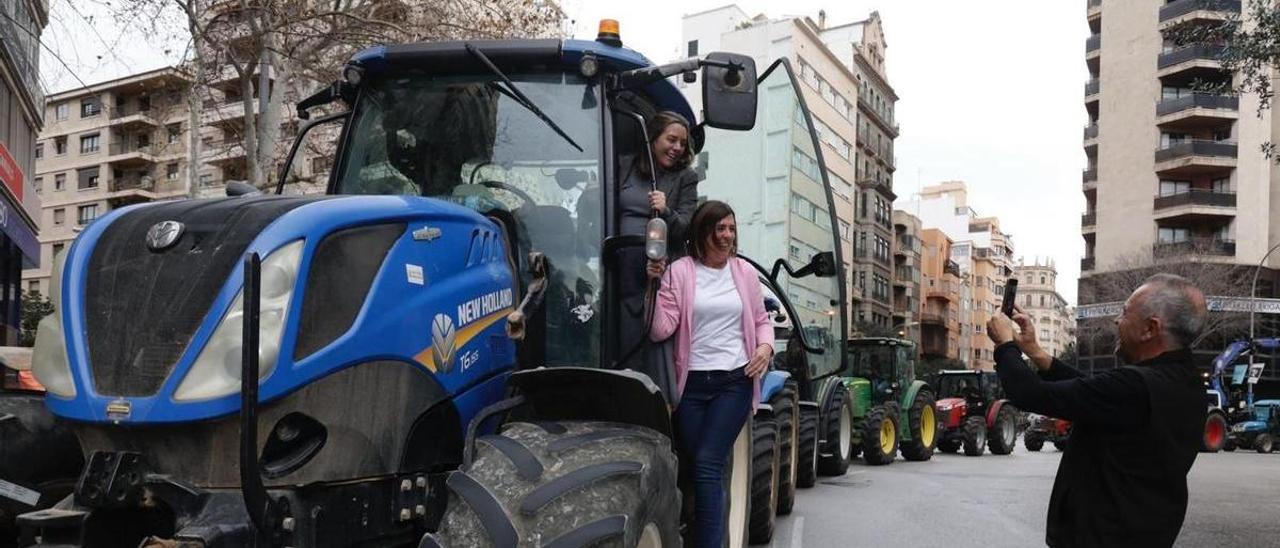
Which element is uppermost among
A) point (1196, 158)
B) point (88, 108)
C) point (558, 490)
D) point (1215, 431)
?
point (88, 108)

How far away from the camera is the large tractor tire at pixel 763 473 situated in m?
6.96

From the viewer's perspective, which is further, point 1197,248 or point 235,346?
point 1197,248

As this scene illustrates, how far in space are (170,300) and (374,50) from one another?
168 centimetres

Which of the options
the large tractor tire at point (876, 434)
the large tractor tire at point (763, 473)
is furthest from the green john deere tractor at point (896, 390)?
the large tractor tire at point (763, 473)

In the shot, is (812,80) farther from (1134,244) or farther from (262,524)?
(262,524)

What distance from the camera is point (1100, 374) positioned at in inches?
141

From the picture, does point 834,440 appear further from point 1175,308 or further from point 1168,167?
point 1168,167

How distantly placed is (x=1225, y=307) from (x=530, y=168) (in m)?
46.2

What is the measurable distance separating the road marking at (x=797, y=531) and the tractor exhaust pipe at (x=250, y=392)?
6539 mm

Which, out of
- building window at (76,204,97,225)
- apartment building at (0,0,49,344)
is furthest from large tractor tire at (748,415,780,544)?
building window at (76,204,97,225)

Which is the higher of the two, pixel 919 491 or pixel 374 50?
pixel 374 50

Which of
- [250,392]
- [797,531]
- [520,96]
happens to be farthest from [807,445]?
[250,392]

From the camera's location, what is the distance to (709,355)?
4.66 metres

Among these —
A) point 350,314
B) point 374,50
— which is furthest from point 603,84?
point 350,314
